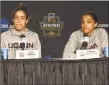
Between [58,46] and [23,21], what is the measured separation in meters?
0.63

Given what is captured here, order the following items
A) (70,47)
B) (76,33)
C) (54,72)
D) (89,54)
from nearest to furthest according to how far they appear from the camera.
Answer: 1. (54,72)
2. (89,54)
3. (70,47)
4. (76,33)

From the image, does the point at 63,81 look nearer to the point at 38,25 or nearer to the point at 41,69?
the point at 41,69

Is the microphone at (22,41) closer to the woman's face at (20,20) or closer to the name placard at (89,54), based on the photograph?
the woman's face at (20,20)

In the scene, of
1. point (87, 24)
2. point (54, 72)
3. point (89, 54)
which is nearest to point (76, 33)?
point (87, 24)

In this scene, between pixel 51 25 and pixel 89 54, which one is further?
pixel 51 25

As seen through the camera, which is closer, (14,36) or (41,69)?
(41,69)

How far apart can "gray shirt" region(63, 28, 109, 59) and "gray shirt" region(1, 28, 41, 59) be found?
1.42 ft

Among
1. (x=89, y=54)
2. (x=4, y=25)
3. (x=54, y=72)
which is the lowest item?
(x=54, y=72)

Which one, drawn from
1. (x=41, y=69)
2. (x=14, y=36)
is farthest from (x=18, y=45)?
(x=41, y=69)

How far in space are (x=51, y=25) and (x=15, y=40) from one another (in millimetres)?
586

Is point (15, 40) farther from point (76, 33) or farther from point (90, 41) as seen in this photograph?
point (90, 41)

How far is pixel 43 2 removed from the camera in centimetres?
482

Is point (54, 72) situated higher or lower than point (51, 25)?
lower

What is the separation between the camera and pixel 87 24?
4.82 m
